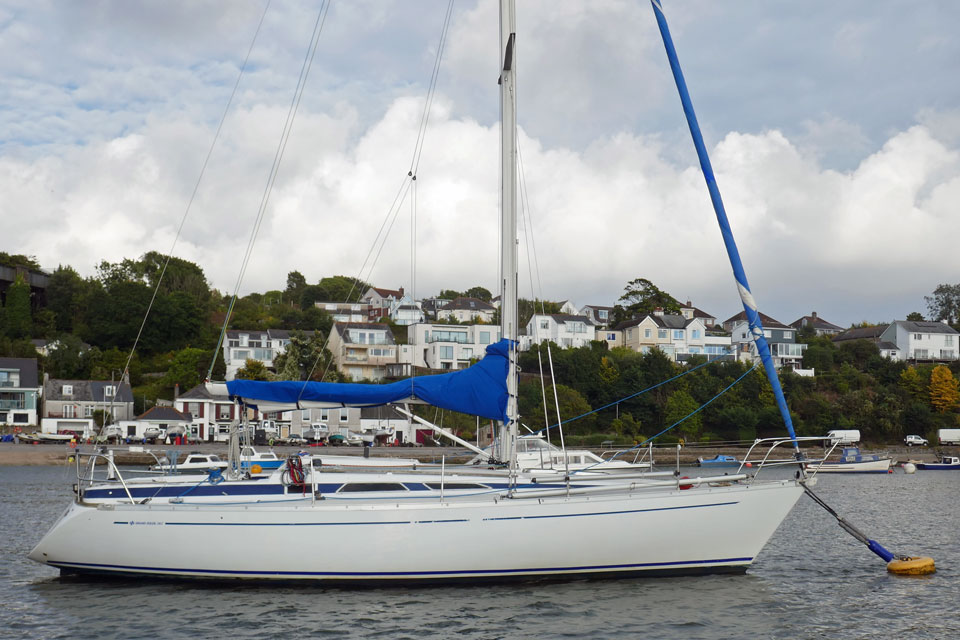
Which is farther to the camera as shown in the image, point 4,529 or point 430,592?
point 4,529

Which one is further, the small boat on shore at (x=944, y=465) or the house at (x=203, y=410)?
the house at (x=203, y=410)

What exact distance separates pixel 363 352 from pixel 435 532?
6777 centimetres

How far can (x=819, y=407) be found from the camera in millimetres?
70188

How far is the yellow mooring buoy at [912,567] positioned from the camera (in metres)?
16.7

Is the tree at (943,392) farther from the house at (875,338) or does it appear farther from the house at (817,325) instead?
the house at (817,325)

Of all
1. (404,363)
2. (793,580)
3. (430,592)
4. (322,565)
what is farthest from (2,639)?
(404,363)

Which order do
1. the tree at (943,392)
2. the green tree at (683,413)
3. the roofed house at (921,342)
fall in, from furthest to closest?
the roofed house at (921,342) < the tree at (943,392) < the green tree at (683,413)

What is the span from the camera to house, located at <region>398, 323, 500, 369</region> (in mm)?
80062

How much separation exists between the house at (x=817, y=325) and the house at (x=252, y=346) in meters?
74.1

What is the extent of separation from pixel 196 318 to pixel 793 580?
2853 inches

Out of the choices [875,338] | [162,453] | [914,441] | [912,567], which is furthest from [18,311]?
[875,338]

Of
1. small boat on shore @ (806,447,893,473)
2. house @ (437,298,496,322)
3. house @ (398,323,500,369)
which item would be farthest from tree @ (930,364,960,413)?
house @ (437,298,496,322)

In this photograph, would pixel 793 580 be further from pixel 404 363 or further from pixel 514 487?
pixel 404 363

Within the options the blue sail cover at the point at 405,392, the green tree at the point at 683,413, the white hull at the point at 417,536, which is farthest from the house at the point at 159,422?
the white hull at the point at 417,536
